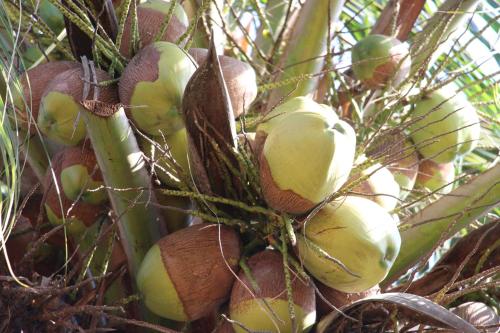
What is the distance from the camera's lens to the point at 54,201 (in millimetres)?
1412

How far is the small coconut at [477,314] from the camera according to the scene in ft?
4.44

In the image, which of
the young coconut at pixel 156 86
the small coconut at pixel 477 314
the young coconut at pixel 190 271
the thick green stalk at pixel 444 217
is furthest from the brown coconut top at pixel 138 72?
the small coconut at pixel 477 314

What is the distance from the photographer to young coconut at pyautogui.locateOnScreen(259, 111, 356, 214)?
3.71 ft

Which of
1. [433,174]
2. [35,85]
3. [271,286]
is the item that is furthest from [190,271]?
[433,174]

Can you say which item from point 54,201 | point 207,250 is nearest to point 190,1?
point 54,201

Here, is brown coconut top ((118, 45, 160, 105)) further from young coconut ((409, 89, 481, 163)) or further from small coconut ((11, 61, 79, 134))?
Result: young coconut ((409, 89, 481, 163))

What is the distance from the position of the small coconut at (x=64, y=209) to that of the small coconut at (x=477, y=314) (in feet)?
2.02

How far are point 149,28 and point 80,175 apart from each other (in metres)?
0.27

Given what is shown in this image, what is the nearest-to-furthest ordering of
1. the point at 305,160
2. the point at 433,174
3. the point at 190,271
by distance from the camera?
1. the point at 305,160
2. the point at 190,271
3. the point at 433,174

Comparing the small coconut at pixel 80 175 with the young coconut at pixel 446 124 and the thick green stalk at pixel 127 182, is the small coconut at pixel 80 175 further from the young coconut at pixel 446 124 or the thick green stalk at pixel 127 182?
the young coconut at pixel 446 124

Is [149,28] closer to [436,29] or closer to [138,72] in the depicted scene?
[138,72]

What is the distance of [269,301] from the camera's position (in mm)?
1188

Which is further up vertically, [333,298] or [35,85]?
[35,85]

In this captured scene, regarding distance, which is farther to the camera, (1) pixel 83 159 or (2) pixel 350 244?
(1) pixel 83 159
